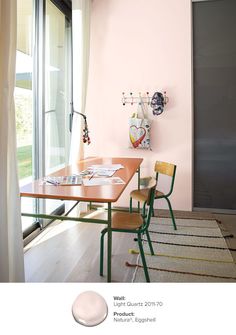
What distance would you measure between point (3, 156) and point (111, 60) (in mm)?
2513

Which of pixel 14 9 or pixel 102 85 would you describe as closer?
pixel 14 9

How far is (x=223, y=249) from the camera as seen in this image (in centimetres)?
236

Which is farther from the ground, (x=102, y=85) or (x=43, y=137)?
(x=102, y=85)

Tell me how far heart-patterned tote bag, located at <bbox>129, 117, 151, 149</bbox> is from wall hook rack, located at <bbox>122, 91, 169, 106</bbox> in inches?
9.6

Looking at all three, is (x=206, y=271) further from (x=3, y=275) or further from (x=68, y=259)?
(x=3, y=275)

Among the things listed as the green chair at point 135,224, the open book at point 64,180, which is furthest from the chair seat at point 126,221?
the open book at point 64,180

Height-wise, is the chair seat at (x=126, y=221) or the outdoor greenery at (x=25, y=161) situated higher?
the outdoor greenery at (x=25, y=161)

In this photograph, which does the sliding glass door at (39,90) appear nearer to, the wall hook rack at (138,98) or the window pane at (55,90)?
the window pane at (55,90)

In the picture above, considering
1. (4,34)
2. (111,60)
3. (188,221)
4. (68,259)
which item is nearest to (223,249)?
(188,221)

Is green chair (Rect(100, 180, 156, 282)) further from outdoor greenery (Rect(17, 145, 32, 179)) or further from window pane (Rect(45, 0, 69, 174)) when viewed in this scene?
window pane (Rect(45, 0, 69, 174))

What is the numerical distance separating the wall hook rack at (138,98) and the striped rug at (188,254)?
1.49 meters
